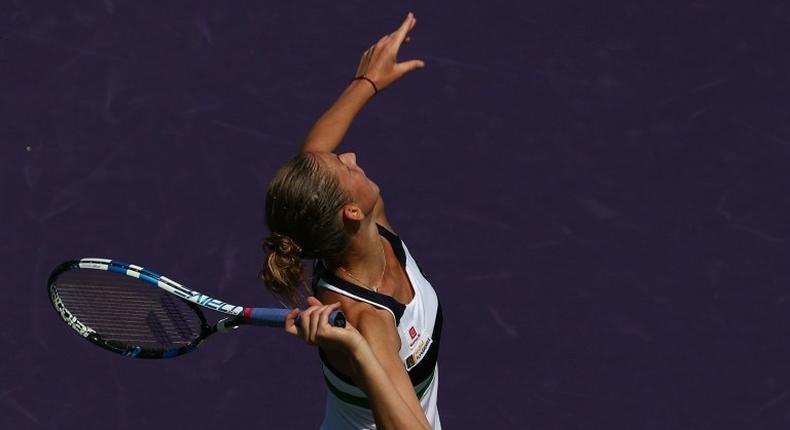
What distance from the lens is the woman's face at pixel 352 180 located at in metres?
6.57

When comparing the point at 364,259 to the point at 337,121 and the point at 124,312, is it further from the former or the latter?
the point at 124,312

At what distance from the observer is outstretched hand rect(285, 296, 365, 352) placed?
6039mm

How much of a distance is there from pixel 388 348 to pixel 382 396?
367mm

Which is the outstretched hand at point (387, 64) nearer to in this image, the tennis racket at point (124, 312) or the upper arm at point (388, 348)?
the tennis racket at point (124, 312)

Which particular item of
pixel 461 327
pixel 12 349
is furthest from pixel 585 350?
pixel 12 349

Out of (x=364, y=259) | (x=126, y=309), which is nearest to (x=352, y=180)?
(x=364, y=259)

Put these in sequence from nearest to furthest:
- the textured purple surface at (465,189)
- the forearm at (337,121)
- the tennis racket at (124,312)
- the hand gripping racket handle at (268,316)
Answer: the hand gripping racket handle at (268,316) → the forearm at (337,121) → the tennis racket at (124,312) → the textured purple surface at (465,189)

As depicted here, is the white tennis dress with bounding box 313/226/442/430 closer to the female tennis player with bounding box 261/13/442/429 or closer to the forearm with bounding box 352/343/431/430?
the female tennis player with bounding box 261/13/442/429

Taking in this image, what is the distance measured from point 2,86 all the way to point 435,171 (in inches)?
95.9

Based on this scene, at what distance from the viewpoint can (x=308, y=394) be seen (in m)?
8.76

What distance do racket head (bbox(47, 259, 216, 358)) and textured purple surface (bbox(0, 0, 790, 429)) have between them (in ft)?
3.57

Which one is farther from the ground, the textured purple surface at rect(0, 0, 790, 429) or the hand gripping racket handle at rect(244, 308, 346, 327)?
the hand gripping racket handle at rect(244, 308, 346, 327)

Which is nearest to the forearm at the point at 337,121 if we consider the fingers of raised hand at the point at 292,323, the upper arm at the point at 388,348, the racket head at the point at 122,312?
the racket head at the point at 122,312

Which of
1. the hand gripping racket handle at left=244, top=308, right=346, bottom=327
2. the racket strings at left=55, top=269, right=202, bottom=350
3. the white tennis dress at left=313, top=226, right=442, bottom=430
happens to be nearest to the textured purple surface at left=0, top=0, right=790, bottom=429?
the racket strings at left=55, top=269, right=202, bottom=350
